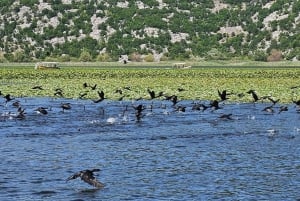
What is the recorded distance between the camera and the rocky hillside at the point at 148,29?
157250 millimetres

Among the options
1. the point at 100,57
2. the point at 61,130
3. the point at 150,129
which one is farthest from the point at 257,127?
the point at 100,57

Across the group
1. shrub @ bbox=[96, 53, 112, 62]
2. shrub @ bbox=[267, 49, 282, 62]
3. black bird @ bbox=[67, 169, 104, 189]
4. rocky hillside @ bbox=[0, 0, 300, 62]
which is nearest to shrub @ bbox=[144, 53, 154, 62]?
rocky hillside @ bbox=[0, 0, 300, 62]

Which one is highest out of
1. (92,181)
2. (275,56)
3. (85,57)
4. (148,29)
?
(148,29)

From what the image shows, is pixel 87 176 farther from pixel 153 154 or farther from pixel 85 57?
pixel 85 57

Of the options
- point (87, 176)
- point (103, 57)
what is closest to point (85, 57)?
point (103, 57)

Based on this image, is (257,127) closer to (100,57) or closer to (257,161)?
(257,161)

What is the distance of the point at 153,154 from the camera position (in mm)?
32469

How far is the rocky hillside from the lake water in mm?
104430

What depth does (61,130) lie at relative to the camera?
40000mm

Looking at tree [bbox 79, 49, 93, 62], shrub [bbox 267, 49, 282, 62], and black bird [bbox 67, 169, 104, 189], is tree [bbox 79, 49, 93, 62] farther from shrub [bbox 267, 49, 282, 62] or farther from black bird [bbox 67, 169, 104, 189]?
black bird [bbox 67, 169, 104, 189]

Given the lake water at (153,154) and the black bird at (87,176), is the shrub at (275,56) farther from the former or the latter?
the black bird at (87,176)

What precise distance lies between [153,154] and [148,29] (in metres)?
136

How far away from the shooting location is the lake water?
2523 centimetres

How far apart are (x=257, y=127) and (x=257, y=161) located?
1096 centimetres
